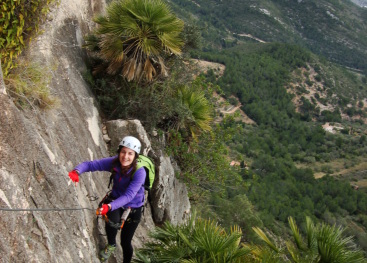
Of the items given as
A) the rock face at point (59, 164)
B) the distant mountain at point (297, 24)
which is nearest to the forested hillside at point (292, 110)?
the distant mountain at point (297, 24)

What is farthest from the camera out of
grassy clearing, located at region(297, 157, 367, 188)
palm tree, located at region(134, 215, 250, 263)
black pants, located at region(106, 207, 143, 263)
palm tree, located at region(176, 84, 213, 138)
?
grassy clearing, located at region(297, 157, 367, 188)

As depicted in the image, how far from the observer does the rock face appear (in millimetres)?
3258

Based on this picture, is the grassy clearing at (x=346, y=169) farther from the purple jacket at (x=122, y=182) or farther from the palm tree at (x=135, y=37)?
the purple jacket at (x=122, y=182)

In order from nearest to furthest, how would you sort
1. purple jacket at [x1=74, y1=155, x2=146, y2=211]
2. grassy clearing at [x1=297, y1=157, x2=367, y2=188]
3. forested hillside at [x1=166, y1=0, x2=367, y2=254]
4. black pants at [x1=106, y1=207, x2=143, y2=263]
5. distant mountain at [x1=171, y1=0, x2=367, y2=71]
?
1. purple jacket at [x1=74, y1=155, x2=146, y2=211]
2. black pants at [x1=106, y1=207, x2=143, y2=263]
3. forested hillside at [x1=166, y1=0, x2=367, y2=254]
4. grassy clearing at [x1=297, y1=157, x2=367, y2=188]
5. distant mountain at [x1=171, y1=0, x2=367, y2=71]

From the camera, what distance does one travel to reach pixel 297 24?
462 ft

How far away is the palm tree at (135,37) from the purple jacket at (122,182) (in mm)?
3500

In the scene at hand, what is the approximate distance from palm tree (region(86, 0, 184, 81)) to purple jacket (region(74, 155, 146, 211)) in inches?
138

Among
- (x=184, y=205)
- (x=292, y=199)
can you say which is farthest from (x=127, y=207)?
(x=292, y=199)

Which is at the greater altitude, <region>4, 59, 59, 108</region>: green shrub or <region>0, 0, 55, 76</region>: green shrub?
<region>0, 0, 55, 76</region>: green shrub

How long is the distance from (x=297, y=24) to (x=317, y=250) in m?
150

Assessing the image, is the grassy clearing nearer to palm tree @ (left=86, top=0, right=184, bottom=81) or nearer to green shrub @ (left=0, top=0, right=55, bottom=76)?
palm tree @ (left=86, top=0, right=184, bottom=81)

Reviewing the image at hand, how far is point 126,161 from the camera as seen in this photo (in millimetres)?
3992

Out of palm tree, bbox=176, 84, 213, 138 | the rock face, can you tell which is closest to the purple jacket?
the rock face

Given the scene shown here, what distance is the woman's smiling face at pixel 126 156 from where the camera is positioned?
3.96 meters
